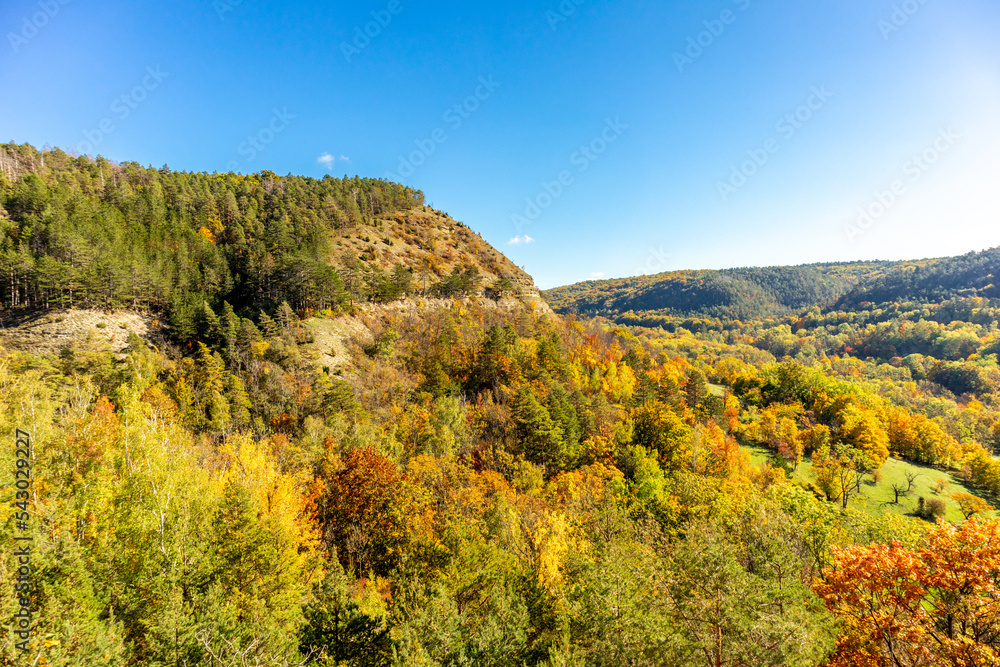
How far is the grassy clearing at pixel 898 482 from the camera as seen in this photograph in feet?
150

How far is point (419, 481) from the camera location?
1264 inches

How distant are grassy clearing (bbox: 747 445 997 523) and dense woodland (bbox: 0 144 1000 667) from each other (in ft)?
A: 1.90

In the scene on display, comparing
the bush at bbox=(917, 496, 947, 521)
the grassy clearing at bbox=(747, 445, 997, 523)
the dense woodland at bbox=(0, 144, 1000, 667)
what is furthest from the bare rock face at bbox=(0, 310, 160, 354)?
the bush at bbox=(917, 496, 947, 521)

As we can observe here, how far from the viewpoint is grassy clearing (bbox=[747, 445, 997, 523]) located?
45641mm

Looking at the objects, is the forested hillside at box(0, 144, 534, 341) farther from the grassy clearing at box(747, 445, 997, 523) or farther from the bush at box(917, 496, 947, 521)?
the bush at box(917, 496, 947, 521)

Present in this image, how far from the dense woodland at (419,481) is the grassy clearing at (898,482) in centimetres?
58

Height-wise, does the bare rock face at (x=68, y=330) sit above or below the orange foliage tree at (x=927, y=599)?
above

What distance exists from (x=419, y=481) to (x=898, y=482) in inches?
2757

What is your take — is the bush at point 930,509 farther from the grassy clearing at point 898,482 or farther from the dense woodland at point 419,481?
the grassy clearing at point 898,482

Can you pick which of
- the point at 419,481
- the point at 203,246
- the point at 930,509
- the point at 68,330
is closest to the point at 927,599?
the point at 419,481

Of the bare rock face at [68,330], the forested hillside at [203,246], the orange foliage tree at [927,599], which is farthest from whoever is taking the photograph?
the forested hillside at [203,246]

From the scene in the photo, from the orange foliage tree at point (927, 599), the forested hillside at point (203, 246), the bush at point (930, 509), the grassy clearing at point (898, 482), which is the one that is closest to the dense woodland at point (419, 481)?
the orange foliage tree at point (927, 599)

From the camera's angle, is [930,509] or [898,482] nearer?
[930,509]

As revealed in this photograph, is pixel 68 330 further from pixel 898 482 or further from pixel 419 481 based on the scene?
pixel 898 482
